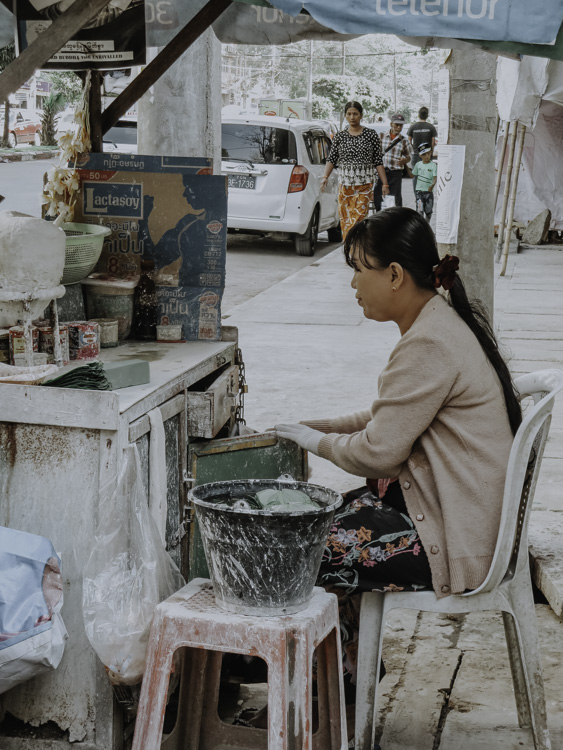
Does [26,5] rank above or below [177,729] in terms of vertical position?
above

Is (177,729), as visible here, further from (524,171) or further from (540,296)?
(524,171)

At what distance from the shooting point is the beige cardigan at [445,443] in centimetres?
242

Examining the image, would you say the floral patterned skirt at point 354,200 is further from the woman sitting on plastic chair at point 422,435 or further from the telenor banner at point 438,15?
the telenor banner at point 438,15

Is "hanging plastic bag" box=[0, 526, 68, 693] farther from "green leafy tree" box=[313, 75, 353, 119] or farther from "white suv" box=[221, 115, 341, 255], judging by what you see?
"green leafy tree" box=[313, 75, 353, 119]

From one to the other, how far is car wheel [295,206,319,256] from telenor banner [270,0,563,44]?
11.0 meters

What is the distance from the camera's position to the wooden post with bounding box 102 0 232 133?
3.58 m

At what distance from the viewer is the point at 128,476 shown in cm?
248

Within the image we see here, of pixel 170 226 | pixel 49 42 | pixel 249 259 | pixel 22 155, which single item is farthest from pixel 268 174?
pixel 22 155

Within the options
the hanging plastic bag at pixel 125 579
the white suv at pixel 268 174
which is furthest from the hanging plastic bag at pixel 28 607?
the white suv at pixel 268 174

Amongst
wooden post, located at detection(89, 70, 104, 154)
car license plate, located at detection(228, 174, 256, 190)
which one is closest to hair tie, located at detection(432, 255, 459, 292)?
wooden post, located at detection(89, 70, 104, 154)

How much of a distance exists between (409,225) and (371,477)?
666 millimetres

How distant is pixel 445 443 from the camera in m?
2.46

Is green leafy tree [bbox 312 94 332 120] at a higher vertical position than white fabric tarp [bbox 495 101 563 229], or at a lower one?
higher

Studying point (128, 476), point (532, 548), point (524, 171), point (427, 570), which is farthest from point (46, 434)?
point (524, 171)
